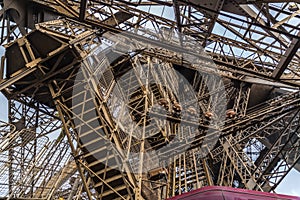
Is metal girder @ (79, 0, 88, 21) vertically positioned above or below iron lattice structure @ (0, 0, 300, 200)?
above

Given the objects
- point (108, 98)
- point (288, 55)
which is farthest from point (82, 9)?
point (288, 55)

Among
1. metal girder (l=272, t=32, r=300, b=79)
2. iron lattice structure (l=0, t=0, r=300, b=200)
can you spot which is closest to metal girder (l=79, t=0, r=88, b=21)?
iron lattice structure (l=0, t=0, r=300, b=200)

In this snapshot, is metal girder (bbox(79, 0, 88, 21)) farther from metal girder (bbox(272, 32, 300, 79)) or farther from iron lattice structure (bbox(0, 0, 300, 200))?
metal girder (bbox(272, 32, 300, 79))

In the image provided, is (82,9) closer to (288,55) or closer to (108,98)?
(108,98)

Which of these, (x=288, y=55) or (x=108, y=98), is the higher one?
(x=288, y=55)

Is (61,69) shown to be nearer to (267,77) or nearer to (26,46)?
(26,46)

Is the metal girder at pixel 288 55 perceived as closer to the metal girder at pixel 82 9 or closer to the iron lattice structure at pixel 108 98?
the iron lattice structure at pixel 108 98

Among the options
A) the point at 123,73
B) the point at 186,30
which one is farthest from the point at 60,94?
the point at 186,30

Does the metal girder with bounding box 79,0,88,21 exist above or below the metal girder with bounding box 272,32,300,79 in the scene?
above

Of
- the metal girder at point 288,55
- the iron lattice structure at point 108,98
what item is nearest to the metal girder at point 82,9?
the iron lattice structure at point 108,98

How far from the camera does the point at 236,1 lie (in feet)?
37.4

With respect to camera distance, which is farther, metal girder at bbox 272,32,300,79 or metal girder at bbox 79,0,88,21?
metal girder at bbox 272,32,300,79

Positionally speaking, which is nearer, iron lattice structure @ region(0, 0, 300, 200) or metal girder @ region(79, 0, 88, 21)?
metal girder @ region(79, 0, 88, 21)

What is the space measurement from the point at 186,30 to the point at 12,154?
29.8 feet
